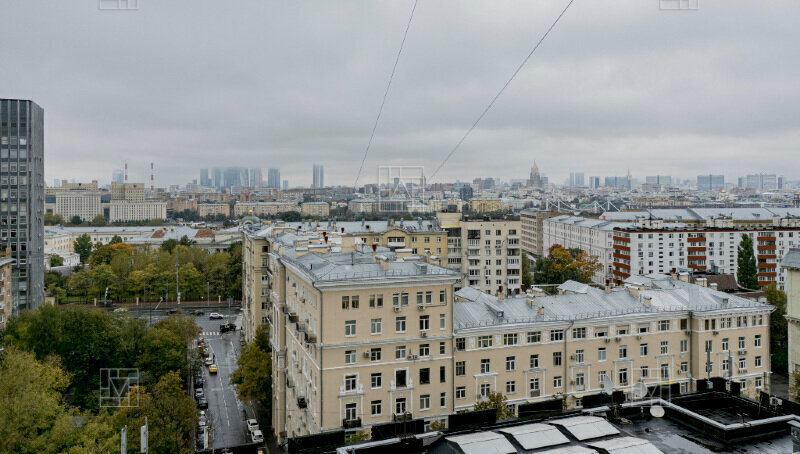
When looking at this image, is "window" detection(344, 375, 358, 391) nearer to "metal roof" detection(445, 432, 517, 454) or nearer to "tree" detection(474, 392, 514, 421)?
"tree" detection(474, 392, 514, 421)

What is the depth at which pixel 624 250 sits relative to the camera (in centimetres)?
4488

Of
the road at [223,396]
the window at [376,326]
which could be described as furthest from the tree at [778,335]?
the road at [223,396]

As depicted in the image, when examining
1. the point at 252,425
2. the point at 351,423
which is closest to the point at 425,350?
the point at 351,423

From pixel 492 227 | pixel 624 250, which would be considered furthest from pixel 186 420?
pixel 624 250

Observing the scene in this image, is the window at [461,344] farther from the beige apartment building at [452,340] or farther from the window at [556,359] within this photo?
the window at [556,359]

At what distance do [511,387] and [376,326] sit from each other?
4335mm

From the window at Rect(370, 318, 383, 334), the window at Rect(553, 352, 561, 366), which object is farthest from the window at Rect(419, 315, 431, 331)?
the window at Rect(553, 352, 561, 366)

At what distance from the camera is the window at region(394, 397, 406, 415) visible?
14.1m

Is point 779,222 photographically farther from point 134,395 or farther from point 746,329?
point 134,395

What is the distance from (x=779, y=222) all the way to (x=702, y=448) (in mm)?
49698

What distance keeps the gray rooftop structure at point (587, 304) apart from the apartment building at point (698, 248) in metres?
26.1

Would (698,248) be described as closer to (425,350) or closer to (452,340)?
(452,340)

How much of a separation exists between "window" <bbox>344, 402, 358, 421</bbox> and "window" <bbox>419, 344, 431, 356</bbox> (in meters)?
2.02

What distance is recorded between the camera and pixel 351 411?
13.7 meters
